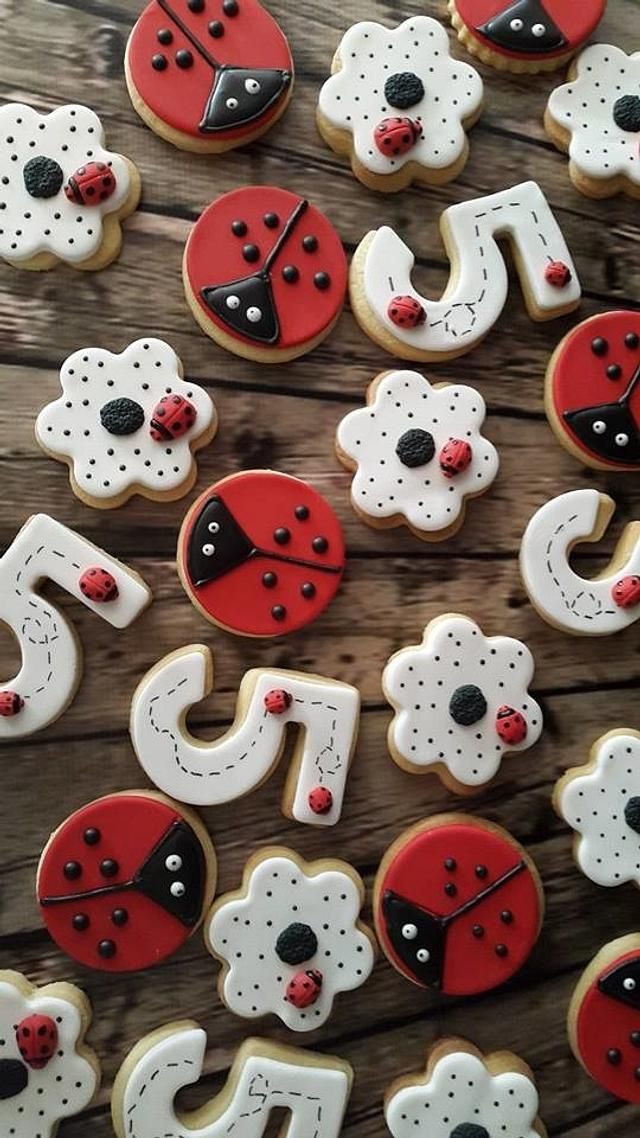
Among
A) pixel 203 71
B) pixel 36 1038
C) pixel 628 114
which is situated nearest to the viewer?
pixel 36 1038

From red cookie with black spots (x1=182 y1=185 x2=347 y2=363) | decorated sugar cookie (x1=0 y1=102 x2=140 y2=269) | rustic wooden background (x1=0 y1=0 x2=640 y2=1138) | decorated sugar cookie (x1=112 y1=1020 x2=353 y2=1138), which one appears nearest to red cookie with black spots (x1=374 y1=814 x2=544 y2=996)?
rustic wooden background (x1=0 y1=0 x2=640 y2=1138)

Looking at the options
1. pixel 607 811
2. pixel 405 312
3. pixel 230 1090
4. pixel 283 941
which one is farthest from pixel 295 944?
pixel 405 312

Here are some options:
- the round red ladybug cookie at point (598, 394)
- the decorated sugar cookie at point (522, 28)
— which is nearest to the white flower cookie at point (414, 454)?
the round red ladybug cookie at point (598, 394)

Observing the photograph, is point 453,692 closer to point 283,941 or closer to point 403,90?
point 283,941

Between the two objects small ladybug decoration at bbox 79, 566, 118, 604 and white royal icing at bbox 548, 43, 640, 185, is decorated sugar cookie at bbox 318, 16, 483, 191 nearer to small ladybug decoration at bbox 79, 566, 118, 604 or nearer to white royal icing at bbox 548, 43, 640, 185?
white royal icing at bbox 548, 43, 640, 185

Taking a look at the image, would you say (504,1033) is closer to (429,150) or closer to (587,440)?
(587,440)

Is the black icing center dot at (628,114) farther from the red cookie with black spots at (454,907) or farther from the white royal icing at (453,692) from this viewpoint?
the red cookie with black spots at (454,907)
